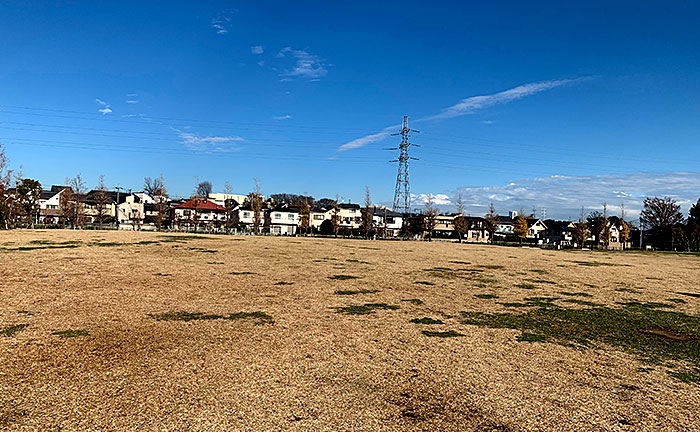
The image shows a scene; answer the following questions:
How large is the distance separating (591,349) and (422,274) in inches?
380

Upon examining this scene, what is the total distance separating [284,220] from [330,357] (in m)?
75.5

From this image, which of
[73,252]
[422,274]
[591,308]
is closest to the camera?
[591,308]

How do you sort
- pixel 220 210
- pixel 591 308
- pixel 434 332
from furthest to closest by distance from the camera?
pixel 220 210
pixel 591 308
pixel 434 332

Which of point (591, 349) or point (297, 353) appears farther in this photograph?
point (591, 349)

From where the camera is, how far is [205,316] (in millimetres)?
8734

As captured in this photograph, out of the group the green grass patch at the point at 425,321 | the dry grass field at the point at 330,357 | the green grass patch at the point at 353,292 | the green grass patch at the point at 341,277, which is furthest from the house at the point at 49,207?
the green grass patch at the point at 425,321

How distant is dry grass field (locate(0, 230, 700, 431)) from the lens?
4.64 meters

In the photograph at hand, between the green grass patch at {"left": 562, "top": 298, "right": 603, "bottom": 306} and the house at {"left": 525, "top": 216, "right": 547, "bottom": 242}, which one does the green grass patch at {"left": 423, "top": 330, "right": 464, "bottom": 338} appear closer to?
the green grass patch at {"left": 562, "top": 298, "right": 603, "bottom": 306}

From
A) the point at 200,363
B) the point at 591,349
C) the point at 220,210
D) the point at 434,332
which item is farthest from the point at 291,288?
the point at 220,210

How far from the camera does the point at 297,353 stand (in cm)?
665

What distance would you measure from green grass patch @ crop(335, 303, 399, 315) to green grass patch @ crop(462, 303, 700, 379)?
1985mm

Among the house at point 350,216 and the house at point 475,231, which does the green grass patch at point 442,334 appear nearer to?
the house at point 350,216

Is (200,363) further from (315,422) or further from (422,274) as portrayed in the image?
(422,274)

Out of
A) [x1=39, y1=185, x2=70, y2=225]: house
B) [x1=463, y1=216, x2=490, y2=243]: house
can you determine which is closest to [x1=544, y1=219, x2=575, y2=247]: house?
[x1=463, y1=216, x2=490, y2=243]: house
